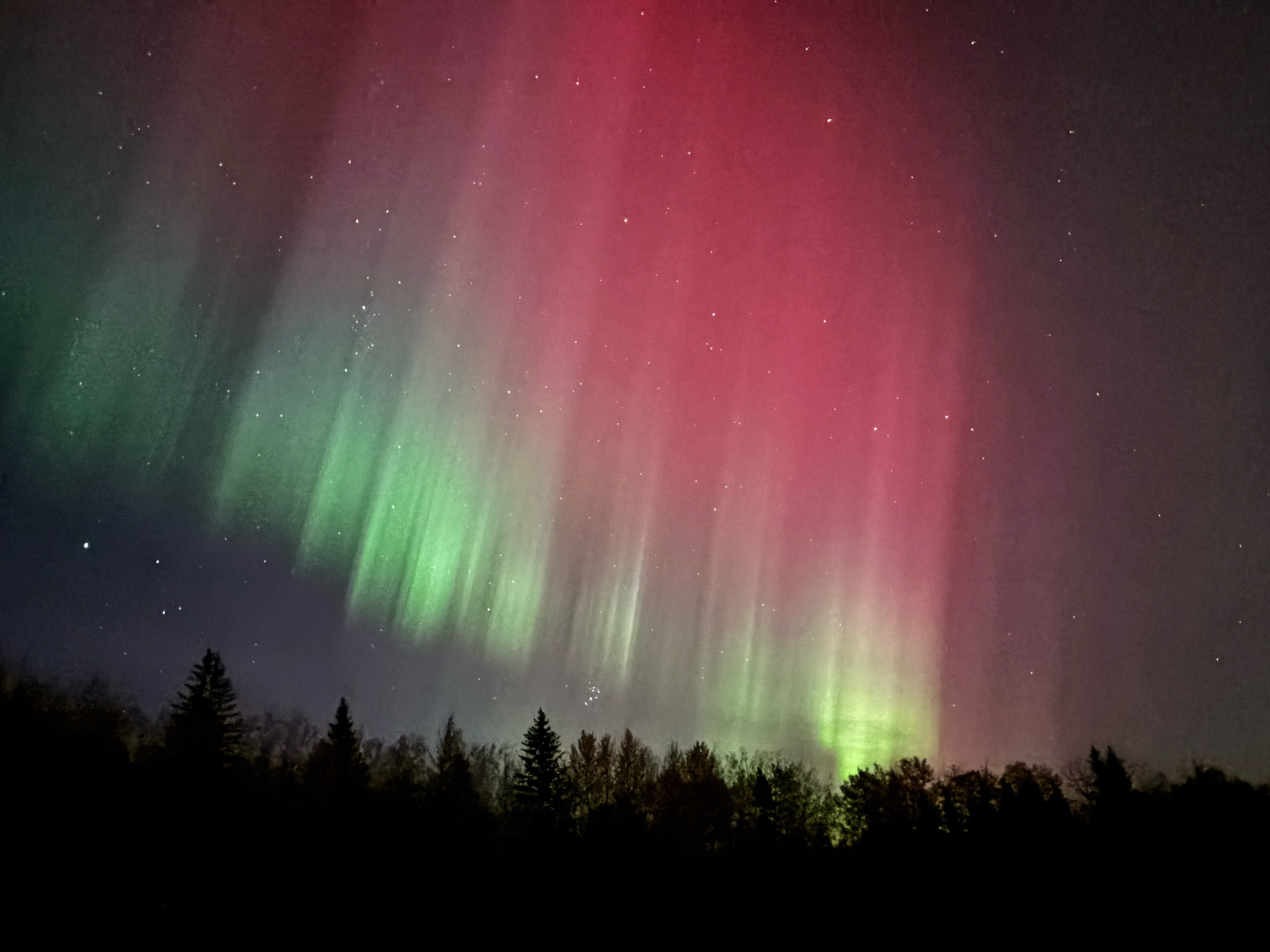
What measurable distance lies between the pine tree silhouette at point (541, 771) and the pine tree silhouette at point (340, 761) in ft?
28.3

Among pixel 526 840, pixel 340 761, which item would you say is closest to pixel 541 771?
pixel 340 761

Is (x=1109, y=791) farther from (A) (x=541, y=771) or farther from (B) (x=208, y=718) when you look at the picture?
(B) (x=208, y=718)

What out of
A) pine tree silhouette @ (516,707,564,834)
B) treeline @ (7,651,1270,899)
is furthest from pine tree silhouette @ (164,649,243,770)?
pine tree silhouette @ (516,707,564,834)

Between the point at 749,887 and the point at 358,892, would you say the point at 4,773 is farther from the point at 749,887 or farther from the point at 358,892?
the point at 749,887

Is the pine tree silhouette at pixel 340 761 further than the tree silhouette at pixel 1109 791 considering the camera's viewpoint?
No

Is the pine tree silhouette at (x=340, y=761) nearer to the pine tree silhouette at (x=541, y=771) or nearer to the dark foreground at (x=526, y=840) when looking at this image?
the dark foreground at (x=526, y=840)

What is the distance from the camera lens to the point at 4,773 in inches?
944

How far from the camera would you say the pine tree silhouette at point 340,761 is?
34719mm

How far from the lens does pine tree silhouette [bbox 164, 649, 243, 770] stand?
129 ft

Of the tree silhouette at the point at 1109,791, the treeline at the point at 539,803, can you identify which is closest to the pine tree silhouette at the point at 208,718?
the treeline at the point at 539,803

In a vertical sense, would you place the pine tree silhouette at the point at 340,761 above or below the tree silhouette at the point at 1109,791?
below

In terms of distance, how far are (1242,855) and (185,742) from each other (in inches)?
1786

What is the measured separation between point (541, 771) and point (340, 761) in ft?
36.1

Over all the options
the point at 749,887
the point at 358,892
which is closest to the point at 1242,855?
the point at 749,887
